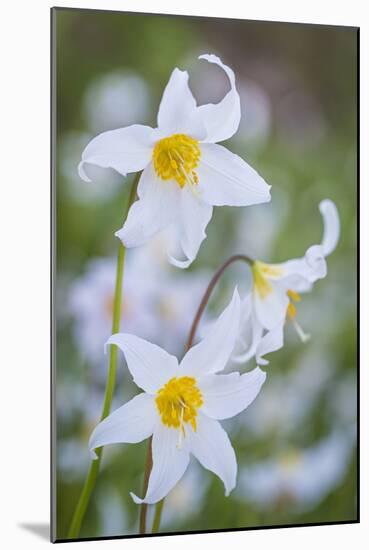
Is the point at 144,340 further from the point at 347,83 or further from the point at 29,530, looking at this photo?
the point at 347,83

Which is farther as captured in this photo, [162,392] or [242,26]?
[242,26]

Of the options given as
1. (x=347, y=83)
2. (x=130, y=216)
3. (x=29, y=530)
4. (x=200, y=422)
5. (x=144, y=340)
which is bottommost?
(x=29, y=530)

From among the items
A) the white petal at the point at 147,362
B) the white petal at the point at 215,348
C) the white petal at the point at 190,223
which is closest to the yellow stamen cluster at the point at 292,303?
the white petal at the point at 215,348

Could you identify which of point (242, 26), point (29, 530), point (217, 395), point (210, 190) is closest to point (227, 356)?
point (217, 395)

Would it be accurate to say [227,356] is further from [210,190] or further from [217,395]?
[210,190]

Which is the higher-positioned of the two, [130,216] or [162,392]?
[130,216]

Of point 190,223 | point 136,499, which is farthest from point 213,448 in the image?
point 190,223
